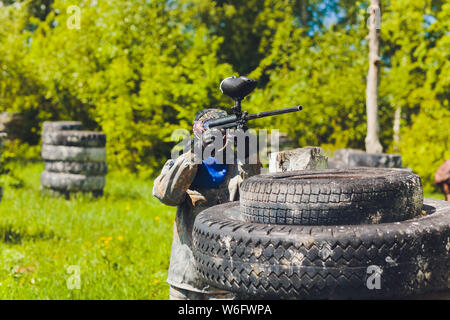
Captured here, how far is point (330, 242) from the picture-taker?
7.91 feet

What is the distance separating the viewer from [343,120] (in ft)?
47.0

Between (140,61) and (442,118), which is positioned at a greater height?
(140,61)

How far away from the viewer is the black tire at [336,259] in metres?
2.40

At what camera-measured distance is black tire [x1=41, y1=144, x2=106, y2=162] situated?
9.93 meters

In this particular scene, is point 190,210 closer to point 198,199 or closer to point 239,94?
Answer: point 198,199

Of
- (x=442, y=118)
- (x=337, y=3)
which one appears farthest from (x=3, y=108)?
(x=337, y=3)

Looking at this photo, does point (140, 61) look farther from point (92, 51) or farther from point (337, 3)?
point (337, 3)

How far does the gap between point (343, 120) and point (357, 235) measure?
12223 mm

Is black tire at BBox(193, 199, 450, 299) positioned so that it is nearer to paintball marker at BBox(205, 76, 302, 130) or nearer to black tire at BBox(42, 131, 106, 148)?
paintball marker at BBox(205, 76, 302, 130)

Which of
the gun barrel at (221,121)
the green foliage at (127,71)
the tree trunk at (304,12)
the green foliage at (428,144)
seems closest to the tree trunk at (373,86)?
the green foliage at (428,144)

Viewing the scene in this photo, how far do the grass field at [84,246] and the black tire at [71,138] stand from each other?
3.04 ft

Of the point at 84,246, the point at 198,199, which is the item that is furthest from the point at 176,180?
the point at 84,246

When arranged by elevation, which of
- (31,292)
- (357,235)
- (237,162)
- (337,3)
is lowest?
(31,292)

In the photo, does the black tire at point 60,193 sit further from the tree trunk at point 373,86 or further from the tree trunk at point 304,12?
the tree trunk at point 304,12
